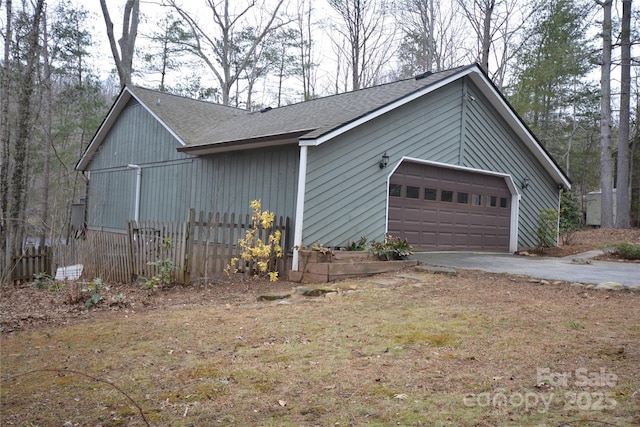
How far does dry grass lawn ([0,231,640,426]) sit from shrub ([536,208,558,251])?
7.56 m

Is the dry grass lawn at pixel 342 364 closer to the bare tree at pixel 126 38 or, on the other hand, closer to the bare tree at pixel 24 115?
the bare tree at pixel 24 115

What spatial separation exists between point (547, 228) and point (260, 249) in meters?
8.92

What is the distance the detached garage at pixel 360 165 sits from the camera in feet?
30.9

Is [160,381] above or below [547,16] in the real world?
below

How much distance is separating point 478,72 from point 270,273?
7.20m

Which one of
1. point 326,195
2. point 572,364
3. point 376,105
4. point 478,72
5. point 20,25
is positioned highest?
point 20,25

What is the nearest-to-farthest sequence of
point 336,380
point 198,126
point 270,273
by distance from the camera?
point 336,380 → point 270,273 → point 198,126

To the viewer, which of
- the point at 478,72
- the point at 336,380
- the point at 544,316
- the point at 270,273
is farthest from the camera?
the point at 478,72

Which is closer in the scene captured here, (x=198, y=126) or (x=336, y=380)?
(x=336, y=380)

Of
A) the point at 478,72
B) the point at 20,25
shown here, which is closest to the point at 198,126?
the point at 20,25

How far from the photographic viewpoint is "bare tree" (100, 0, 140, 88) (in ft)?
72.0

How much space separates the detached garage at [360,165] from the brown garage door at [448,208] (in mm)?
29

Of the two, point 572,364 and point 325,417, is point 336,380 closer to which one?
point 325,417

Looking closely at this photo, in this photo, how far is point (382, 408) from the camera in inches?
115
